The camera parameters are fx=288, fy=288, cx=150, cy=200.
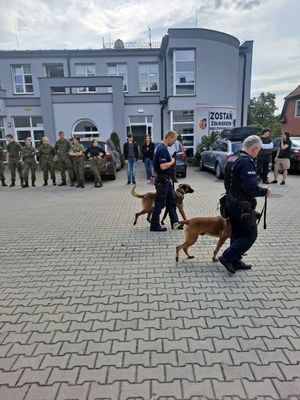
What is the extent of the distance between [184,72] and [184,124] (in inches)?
A: 124

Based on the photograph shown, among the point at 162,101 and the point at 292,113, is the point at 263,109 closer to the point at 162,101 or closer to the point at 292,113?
the point at 292,113

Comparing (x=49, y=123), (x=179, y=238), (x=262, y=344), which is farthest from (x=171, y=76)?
(x=262, y=344)

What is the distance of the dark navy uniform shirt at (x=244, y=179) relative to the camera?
3381 mm

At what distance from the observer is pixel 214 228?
4.08 meters

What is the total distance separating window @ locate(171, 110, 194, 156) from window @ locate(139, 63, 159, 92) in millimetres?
5935

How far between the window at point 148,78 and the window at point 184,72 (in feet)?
17.0

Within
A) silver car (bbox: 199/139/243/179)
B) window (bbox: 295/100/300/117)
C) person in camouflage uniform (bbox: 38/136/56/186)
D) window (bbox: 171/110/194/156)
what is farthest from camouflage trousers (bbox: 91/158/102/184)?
window (bbox: 295/100/300/117)

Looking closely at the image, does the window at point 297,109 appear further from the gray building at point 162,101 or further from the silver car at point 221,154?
the silver car at point 221,154

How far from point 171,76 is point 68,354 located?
61.1 ft

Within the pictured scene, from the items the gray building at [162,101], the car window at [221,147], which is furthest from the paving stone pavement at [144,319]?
the gray building at [162,101]

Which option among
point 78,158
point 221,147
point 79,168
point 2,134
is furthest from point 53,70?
point 221,147

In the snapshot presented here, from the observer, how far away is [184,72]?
17.9 metres

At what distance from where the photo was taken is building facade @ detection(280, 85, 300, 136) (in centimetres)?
2768

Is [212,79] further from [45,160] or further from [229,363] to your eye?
[229,363]
